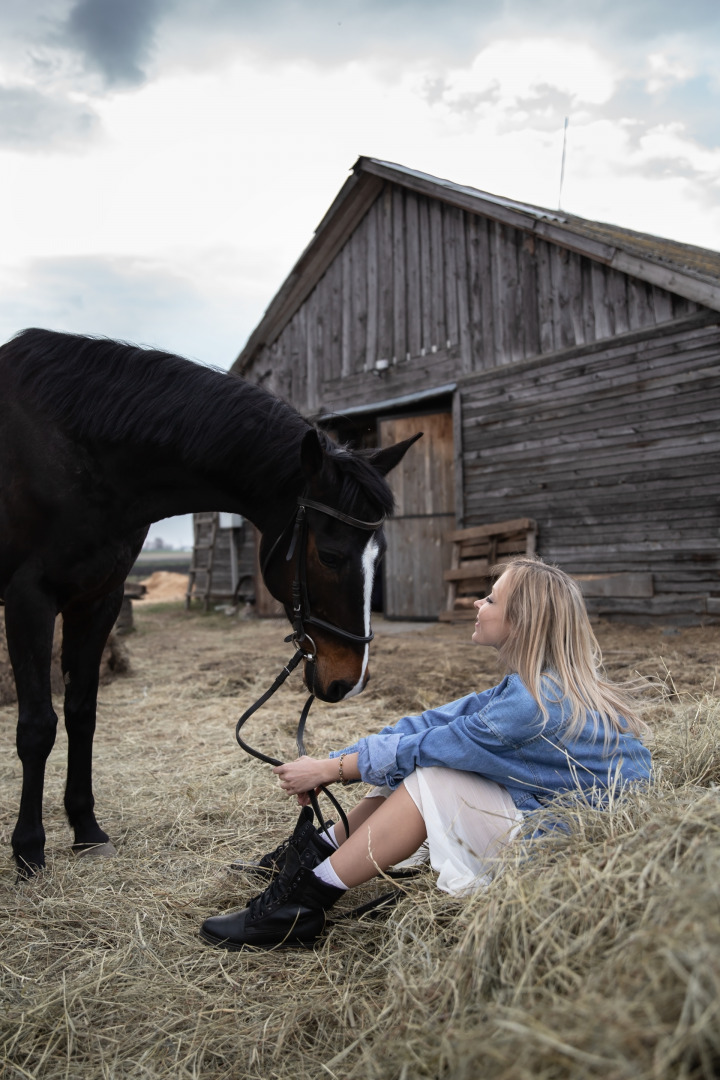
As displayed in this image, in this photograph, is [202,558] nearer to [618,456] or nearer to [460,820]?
[618,456]

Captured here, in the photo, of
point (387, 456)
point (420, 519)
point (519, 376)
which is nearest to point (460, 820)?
point (387, 456)

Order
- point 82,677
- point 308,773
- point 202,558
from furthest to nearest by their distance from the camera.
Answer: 1. point 202,558
2. point 82,677
3. point 308,773

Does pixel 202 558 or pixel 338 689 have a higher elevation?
pixel 202 558

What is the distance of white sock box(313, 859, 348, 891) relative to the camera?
67.9 inches

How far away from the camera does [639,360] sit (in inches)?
274

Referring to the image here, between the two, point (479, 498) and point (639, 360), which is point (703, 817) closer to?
point (639, 360)

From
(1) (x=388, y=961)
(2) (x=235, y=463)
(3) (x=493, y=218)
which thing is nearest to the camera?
(1) (x=388, y=961)

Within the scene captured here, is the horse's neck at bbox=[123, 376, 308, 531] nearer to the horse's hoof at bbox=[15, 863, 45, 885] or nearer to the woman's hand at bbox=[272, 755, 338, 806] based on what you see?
the woman's hand at bbox=[272, 755, 338, 806]

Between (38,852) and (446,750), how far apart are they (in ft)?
4.80

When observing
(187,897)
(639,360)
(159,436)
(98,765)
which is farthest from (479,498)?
(187,897)

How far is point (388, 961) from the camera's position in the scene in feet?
5.18

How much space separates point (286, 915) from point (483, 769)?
1.97 feet

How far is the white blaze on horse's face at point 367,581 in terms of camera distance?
2.15m

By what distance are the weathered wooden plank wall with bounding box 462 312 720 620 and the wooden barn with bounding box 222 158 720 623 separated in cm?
2
